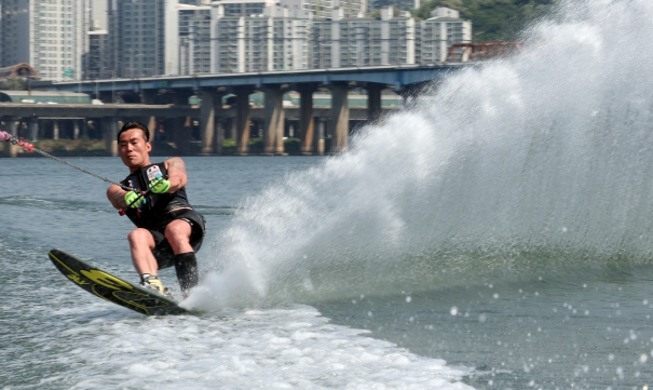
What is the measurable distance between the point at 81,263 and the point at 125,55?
193772 millimetres

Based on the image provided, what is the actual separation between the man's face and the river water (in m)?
1.16

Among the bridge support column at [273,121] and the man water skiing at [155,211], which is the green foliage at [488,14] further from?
the man water skiing at [155,211]

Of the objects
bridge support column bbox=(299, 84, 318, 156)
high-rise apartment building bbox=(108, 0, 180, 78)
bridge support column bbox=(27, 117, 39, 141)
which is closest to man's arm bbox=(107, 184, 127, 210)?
bridge support column bbox=(299, 84, 318, 156)

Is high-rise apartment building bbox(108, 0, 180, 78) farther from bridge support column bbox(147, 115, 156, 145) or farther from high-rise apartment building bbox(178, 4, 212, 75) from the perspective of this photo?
bridge support column bbox(147, 115, 156, 145)

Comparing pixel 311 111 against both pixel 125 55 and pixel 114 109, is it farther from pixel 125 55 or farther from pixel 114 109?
pixel 125 55

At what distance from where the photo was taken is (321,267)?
12.0 m

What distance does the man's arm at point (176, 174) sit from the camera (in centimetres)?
966

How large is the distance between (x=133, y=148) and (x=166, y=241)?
2.57 feet

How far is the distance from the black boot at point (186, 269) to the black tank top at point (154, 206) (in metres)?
0.33

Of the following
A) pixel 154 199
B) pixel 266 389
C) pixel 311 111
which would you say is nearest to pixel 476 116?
pixel 154 199

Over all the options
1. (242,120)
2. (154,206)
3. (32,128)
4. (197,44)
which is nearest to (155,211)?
(154,206)

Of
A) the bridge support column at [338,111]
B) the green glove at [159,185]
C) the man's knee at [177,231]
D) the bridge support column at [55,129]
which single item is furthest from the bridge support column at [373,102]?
the green glove at [159,185]

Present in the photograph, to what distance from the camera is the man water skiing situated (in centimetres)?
959

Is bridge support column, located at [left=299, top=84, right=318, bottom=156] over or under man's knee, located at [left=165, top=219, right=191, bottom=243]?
under
